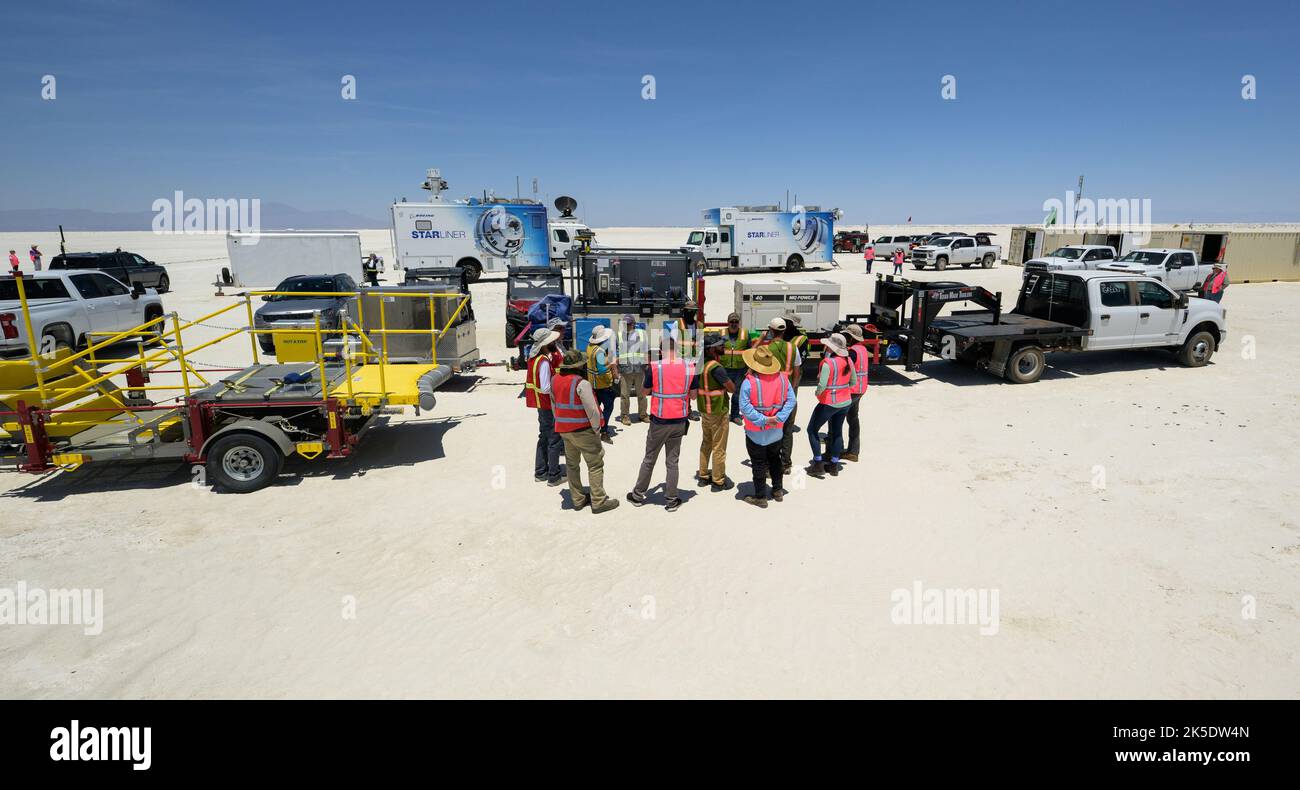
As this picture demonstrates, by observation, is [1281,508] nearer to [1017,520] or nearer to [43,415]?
[1017,520]

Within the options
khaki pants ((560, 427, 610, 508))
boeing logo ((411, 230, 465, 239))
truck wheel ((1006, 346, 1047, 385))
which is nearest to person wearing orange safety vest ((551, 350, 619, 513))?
khaki pants ((560, 427, 610, 508))

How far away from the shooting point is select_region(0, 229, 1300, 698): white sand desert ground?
13.3 ft

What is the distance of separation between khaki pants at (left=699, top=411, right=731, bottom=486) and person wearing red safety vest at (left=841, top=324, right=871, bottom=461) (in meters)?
1.51

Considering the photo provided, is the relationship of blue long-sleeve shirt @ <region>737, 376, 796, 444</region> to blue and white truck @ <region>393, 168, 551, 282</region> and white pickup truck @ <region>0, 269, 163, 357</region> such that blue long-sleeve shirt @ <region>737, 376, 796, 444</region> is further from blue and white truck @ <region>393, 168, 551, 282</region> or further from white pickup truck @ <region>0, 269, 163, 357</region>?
blue and white truck @ <region>393, 168, 551, 282</region>

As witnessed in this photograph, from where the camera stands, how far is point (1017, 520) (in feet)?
20.0

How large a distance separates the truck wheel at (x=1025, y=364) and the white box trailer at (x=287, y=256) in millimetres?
21642

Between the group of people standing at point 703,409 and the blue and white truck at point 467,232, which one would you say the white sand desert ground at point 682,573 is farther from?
the blue and white truck at point 467,232

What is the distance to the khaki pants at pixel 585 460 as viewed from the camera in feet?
20.1

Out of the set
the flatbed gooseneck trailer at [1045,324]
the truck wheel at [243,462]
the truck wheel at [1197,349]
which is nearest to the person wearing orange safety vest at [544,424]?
the truck wheel at [243,462]

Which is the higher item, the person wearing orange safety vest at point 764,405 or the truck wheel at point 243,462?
the person wearing orange safety vest at point 764,405
